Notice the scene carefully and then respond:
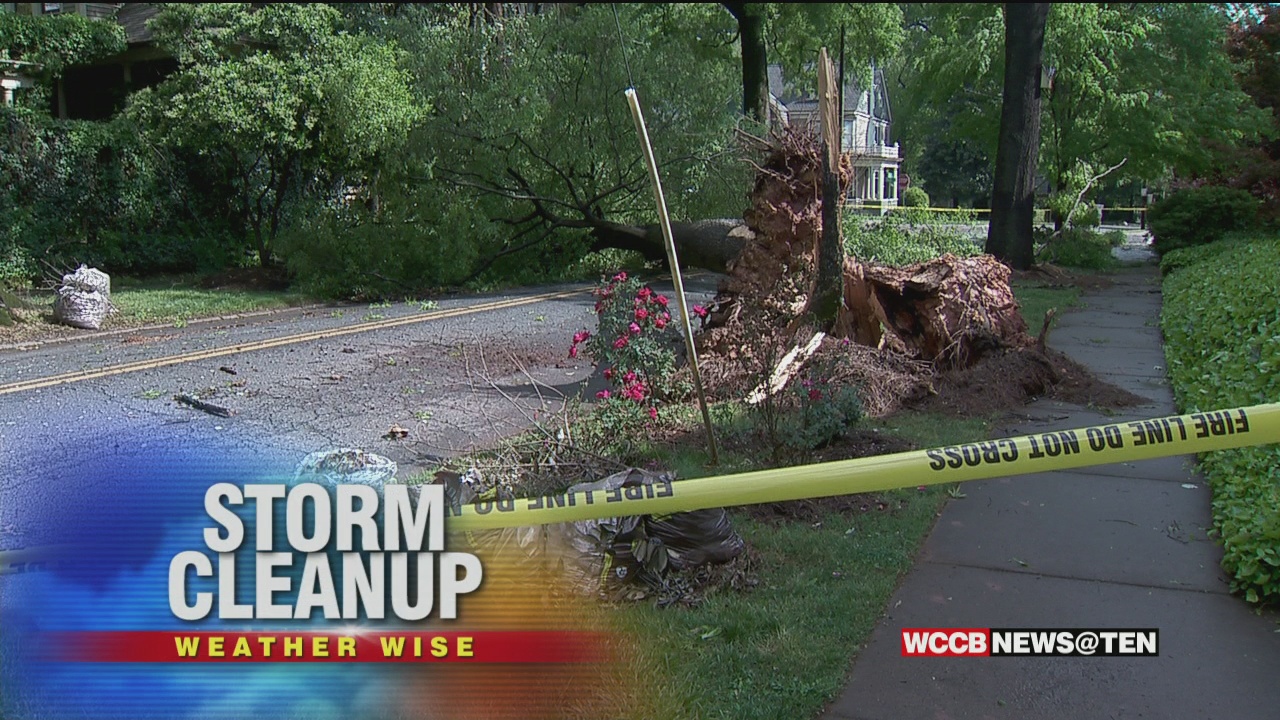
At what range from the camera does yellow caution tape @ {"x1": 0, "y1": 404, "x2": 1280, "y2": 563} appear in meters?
3.07

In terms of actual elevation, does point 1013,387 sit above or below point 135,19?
below

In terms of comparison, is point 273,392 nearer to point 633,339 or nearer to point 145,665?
point 633,339

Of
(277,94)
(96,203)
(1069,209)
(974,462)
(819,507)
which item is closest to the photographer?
(974,462)

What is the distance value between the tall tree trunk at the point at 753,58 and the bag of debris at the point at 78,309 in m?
13.9

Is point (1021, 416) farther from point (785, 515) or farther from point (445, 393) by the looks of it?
point (445, 393)

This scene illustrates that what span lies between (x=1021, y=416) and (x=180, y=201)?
1624cm

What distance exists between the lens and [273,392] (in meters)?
8.03

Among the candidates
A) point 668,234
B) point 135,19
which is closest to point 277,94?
point 668,234

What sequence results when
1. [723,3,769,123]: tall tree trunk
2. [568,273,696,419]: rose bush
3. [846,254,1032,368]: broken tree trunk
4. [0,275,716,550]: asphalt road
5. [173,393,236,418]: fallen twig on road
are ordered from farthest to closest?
1. [723,3,769,123]: tall tree trunk
2. [846,254,1032,368]: broken tree trunk
3. [173,393,236,418]: fallen twig on road
4. [568,273,696,419]: rose bush
5. [0,275,716,550]: asphalt road

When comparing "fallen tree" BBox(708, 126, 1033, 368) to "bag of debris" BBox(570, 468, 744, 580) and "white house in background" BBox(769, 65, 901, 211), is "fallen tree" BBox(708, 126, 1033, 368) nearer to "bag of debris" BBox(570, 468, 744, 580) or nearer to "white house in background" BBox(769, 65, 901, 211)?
"bag of debris" BBox(570, 468, 744, 580)

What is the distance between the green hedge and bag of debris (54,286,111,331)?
1133 centimetres
